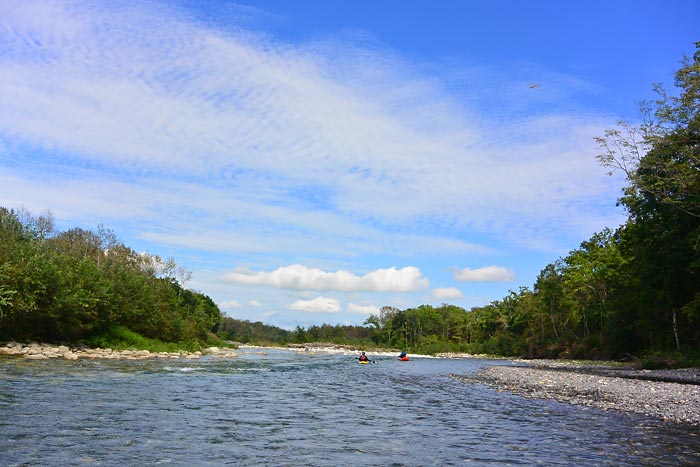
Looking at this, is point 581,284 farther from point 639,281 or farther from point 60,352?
point 60,352

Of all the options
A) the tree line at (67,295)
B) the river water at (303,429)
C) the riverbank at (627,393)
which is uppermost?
the tree line at (67,295)

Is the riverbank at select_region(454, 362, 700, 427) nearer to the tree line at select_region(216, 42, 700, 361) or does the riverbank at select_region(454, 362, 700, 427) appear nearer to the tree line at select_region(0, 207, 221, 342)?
the tree line at select_region(216, 42, 700, 361)

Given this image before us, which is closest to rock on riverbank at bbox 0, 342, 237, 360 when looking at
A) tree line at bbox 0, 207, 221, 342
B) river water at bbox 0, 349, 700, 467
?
tree line at bbox 0, 207, 221, 342

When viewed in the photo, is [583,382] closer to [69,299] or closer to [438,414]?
[438,414]

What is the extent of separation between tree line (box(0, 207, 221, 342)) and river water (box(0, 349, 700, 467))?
15151 millimetres

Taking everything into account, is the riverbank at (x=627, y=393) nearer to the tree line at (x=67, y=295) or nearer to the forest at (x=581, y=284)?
the forest at (x=581, y=284)

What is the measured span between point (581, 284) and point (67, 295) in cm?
6341

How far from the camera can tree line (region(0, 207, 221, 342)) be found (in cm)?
3844

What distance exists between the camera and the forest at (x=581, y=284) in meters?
30.5

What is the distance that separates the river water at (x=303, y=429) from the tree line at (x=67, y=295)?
49.7 ft

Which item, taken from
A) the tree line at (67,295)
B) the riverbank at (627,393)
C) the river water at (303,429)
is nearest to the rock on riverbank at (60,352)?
the tree line at (67,295)

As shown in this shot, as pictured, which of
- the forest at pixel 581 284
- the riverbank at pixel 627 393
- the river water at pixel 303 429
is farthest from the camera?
the forest at pixel 581 284

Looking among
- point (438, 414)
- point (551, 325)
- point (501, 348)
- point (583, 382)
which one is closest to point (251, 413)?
point (438, 414)

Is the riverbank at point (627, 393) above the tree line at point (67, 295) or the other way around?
the other way around
